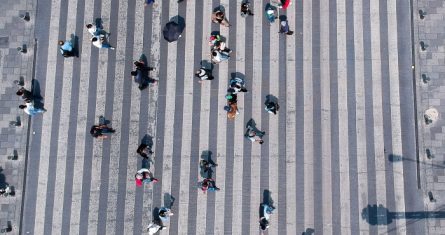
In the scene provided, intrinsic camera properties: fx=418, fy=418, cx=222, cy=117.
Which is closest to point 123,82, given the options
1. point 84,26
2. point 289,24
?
point 84,26

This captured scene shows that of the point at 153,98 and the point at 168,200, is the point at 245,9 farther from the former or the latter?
the point at 168,200

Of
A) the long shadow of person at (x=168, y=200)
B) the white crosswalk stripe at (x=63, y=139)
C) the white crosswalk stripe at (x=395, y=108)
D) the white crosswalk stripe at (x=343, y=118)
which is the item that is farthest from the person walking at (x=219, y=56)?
the white crosswalk stripe at (x=395, y=108)

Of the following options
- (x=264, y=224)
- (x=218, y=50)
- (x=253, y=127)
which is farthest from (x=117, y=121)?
(x=264, y=224)

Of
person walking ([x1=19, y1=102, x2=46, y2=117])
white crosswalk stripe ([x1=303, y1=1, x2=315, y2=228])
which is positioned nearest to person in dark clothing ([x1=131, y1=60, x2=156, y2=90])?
person walking ([x1=19, y1=102, x2=46, y2=117])

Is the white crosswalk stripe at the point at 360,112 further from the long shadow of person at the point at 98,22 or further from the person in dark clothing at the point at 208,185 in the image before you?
the long shadow of person at the point at 98,22

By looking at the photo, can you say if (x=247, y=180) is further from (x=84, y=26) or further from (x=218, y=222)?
(x=84, y=26)

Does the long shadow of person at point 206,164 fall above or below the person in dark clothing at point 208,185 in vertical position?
above

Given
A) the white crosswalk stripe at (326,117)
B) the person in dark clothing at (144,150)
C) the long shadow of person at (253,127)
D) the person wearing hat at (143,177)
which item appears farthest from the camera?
the long shadow of person at (253,127)
